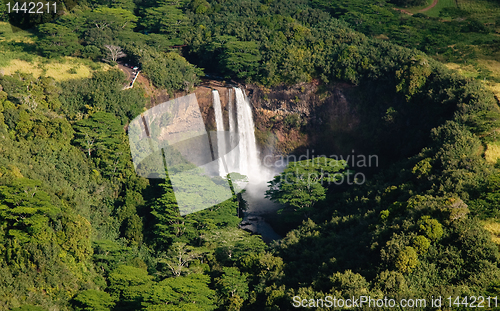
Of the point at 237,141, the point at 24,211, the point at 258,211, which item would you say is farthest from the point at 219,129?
the point at 24,211

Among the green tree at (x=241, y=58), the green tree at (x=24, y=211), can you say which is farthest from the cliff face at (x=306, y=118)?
the green tree at (x=24, y=211)

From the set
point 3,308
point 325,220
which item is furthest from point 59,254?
point 325,220

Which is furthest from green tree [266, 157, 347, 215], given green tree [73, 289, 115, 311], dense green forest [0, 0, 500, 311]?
green tree [73, 289, 115, 311]

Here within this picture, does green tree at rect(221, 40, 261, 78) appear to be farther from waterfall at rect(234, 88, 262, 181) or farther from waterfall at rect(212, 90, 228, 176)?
waterfall at rect(212, 90, 228, 176)

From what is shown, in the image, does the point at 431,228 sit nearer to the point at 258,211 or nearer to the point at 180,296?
the point at 180,296

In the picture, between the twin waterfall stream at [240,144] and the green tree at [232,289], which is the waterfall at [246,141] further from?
the green tree at [232,289]

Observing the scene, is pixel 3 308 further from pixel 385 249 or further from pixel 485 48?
pixel 485 48
